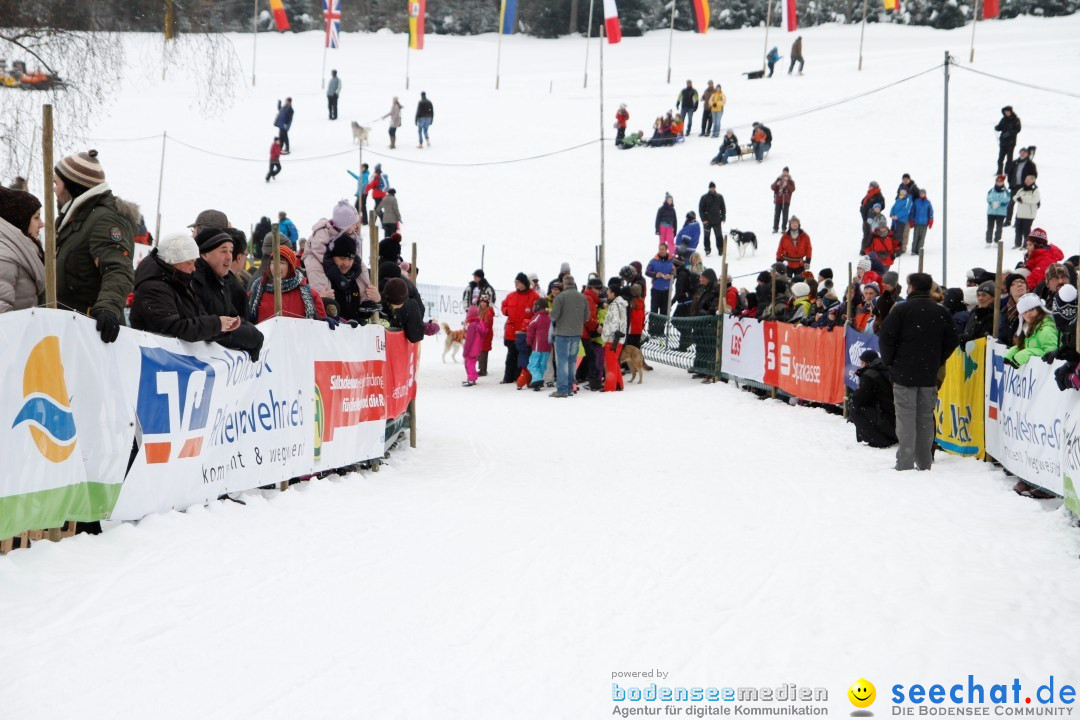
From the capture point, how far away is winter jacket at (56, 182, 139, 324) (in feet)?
20.3

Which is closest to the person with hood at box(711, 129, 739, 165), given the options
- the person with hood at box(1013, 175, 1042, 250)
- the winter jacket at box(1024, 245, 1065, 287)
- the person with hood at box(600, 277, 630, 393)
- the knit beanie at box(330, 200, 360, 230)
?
the person with hood at box(1013, 175, 1042, 250)

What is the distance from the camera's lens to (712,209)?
25.2 metres

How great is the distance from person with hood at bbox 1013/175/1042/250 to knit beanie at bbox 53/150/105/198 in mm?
17926

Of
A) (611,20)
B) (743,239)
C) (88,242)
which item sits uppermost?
(611,20)

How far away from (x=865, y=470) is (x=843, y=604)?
15.6ft

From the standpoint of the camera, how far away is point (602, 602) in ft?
18.8

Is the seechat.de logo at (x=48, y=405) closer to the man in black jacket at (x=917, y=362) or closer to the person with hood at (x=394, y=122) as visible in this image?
the man in black jacket at (x=917, y=362)

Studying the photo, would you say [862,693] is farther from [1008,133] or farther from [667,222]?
[1008,133]

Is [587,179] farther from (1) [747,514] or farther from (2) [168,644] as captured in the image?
(2) [168,644]

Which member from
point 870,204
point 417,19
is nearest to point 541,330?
point 870,204

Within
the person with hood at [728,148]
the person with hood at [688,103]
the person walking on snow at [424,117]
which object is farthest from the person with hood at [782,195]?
the person walking on snow at [424,117]

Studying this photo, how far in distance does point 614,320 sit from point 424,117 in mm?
21722

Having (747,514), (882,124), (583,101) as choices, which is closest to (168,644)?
(747,514)

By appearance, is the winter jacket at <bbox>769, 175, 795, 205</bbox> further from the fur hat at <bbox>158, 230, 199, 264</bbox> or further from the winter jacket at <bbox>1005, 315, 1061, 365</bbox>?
the fur hat at <bbox>158, 230, 199, 264</bbox>
